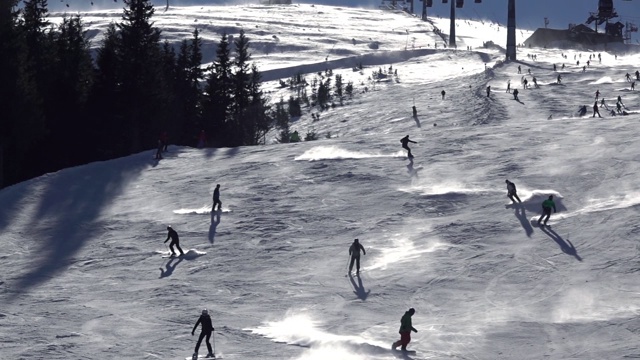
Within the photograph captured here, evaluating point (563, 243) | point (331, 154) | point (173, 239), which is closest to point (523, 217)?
point (563, 243)

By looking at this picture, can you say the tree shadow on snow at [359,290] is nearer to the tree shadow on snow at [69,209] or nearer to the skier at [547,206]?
the skier at [547,206]

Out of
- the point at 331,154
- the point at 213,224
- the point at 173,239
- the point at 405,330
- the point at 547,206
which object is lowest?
the point at 405,330

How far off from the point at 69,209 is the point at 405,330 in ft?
Result: 63.0

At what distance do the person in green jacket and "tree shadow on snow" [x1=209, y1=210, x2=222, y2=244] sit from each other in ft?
36.7

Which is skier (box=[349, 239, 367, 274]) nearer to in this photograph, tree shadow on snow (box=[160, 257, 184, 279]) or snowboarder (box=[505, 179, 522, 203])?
tree shadow on snow (box=[160, 257, 184, 279])

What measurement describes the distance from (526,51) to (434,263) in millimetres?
81914

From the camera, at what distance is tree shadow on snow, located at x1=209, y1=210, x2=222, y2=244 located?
111 feet

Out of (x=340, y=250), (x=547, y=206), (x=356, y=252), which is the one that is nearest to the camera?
(x=356, y=252)

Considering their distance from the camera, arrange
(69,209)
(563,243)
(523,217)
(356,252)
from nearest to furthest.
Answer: (356,252)
(563,243)
(523,217)
(69,209)

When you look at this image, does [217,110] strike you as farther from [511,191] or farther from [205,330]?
[205,330]

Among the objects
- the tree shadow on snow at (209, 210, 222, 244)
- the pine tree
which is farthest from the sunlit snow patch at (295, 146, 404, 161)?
the pine tree

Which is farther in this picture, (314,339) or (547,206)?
(547,206)

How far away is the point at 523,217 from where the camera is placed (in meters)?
33.3

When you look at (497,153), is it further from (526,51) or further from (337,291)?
(526,51)
